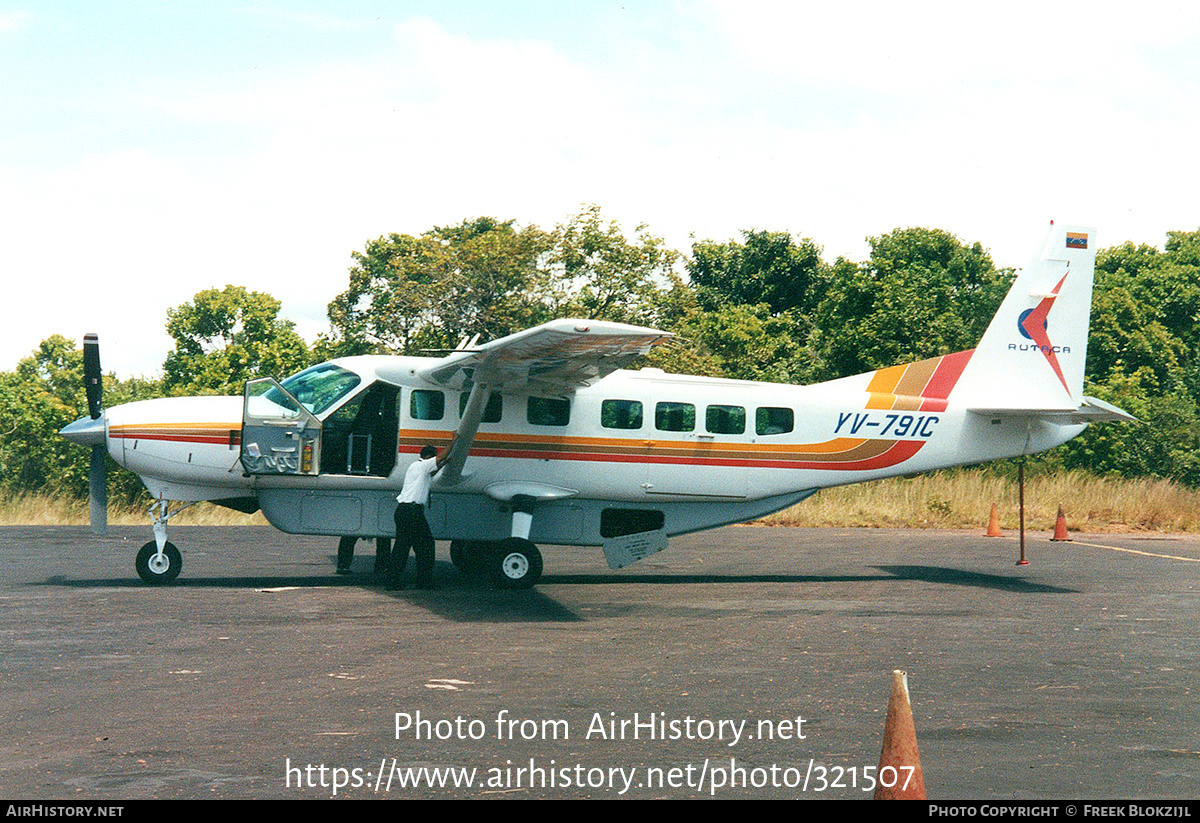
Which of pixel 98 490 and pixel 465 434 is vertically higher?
pixel 465 434

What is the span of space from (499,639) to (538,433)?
16.0 ft

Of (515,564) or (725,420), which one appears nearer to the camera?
(515,564)

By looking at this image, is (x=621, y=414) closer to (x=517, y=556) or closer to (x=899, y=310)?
(x=517, y=556)

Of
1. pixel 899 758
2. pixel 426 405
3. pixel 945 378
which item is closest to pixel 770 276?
pixel 945 378

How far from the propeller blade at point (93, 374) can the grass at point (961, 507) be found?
1366 cm

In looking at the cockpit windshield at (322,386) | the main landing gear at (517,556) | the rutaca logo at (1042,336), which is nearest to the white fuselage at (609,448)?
the cockpit windshield at (322,386)

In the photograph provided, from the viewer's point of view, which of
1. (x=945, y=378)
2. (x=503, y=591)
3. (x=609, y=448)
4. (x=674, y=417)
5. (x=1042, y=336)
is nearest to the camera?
(x=503, y=591)

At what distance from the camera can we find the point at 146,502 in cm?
2939

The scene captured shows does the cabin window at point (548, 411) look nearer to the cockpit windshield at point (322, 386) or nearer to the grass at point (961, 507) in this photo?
the cockpit windshield at point (322, 386)

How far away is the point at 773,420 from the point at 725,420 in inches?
27.4

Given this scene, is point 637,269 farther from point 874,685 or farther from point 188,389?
point 874,685

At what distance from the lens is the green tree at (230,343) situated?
44.8 metres

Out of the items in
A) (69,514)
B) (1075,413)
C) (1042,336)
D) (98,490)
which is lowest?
(69,514)

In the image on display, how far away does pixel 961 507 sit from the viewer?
2738 centimetres
